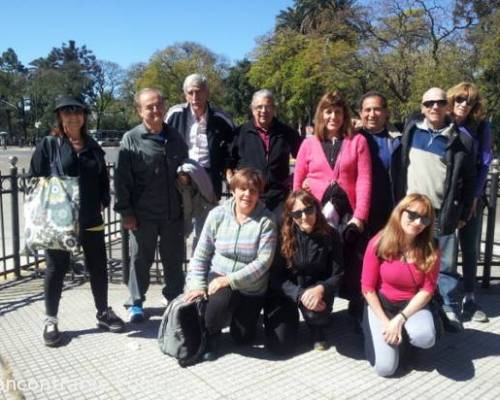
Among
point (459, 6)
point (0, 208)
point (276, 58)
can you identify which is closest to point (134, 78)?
point (276, 58)

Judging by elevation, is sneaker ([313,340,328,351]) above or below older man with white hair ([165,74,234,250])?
below

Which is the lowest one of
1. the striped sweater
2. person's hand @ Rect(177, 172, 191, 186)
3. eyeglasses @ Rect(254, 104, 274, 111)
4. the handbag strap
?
the striped sweater

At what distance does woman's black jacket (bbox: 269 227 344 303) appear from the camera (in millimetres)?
3555

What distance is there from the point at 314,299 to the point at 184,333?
3.12 feet

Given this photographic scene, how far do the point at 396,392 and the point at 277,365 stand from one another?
2.67 feet

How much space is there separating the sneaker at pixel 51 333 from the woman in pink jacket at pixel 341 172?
2.23 meters

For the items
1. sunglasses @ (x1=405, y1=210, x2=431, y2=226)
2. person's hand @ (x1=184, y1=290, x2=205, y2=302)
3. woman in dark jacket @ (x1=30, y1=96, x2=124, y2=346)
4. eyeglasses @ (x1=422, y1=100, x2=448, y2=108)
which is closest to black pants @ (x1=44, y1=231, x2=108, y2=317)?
woman in dark jacket @ (x1=30, y1=96, x2=124, y2=346)

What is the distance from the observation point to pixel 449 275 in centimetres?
401

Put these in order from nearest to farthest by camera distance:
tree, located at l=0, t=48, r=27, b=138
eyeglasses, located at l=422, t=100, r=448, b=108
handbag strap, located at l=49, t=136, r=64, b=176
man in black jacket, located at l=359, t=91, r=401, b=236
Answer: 1. handbag strap, located at l=49, t=136, r=64, b=176
2. eyeglasses, located at l=422, t=100, r=448, b=108
3. man in black jacket, located at l=359, t=91, r=401, b=236
4. tree, located at l=0, t=48, r=27, b=138

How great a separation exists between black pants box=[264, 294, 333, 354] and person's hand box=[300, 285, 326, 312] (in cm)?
6

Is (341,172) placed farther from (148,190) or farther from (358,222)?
(148,190)

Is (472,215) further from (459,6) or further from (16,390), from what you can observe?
(459,6)

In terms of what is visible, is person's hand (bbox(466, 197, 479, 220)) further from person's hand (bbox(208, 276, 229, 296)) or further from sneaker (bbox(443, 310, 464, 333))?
person's hand (bbox(208, 276, 229, 296))

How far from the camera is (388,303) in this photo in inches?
134
